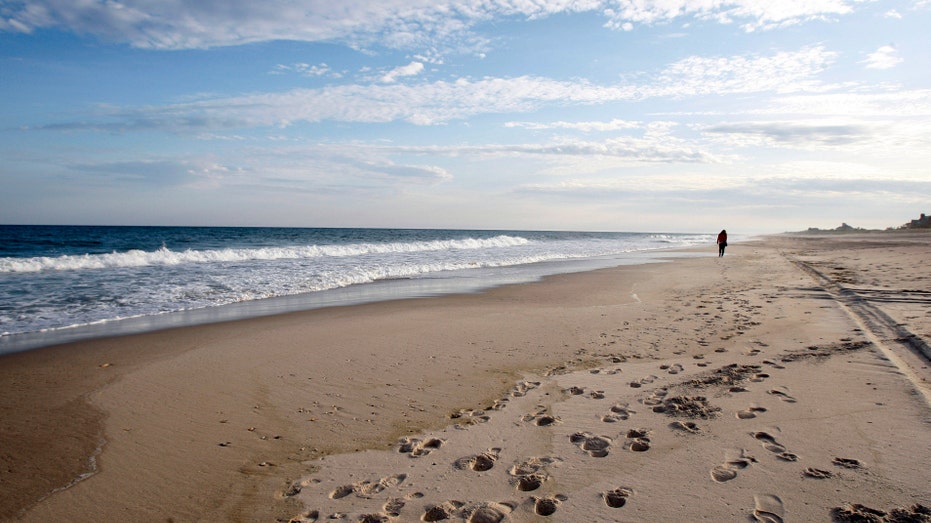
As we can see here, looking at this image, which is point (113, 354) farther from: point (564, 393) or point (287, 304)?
point (564, 393)

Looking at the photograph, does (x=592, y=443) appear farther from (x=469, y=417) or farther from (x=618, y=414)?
(x=469, y=417)

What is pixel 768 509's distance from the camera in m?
→ 2.62

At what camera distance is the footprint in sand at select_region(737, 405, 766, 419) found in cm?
391

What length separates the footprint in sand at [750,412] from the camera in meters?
3.91

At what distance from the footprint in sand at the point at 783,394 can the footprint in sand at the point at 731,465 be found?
1.30 m

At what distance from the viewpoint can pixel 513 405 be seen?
4480mm

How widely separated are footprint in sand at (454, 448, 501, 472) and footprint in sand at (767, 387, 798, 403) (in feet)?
8.69

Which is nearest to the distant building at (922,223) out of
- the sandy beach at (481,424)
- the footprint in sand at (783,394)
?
the sandy beach at (481,424)

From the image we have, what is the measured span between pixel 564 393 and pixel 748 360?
2446 millimetres

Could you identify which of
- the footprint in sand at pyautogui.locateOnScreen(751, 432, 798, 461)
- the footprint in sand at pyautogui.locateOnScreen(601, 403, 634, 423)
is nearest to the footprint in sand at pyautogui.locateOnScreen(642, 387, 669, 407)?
the footprint in sand at pyautogui.locateOnScreen(601, 403, 634, 423)

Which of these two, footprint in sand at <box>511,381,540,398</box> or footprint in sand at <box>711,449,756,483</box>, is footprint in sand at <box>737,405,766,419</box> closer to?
footprint in sand at <box>711,449,756,483</box>

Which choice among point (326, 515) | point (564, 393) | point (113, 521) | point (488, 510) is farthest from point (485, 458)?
point (113, 521)

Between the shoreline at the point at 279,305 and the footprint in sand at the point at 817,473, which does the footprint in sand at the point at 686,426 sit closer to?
the footprint in sand at the point at 817,473

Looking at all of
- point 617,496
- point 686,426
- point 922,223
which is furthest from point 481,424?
point 922,223
